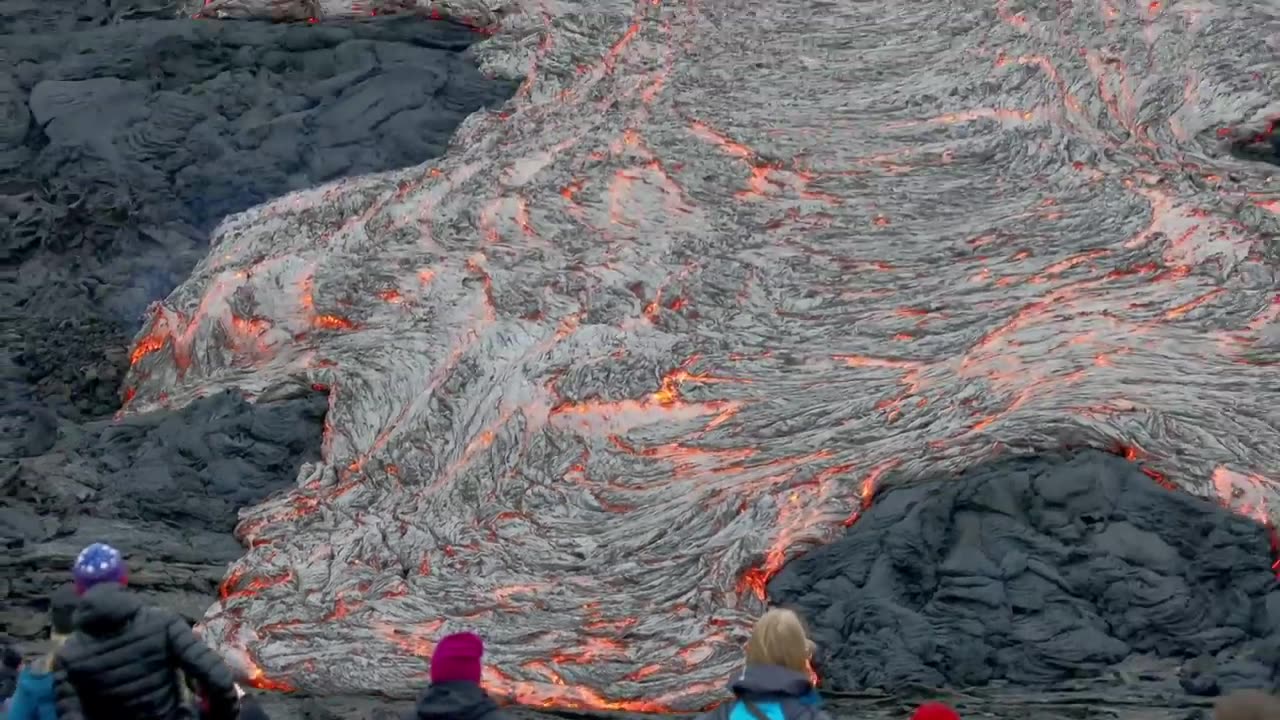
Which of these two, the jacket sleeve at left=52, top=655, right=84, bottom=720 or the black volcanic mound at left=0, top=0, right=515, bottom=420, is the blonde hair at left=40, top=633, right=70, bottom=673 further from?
the black volcanic mound at left=0, top=0, right=515, bottom=420

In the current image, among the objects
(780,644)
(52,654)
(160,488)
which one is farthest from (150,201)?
(780,644)

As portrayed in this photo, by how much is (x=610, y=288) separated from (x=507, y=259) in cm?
93

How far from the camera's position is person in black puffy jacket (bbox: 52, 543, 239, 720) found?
18.7ft

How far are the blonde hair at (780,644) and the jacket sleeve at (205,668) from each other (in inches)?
78.1

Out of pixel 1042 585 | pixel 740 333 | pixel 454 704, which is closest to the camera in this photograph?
pixel 454 704

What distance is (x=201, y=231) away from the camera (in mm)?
13234

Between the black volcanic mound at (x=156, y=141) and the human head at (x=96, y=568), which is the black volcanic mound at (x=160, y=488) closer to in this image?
the black volcanic mound at (x=156, y=141)

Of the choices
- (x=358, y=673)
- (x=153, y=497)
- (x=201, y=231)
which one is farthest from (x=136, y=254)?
(x=358, y=673)

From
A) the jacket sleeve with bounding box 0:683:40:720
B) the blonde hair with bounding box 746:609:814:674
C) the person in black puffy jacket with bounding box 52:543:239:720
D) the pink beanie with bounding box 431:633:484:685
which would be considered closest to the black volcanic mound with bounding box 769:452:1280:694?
the blonde hair with bounding box 746:609:814:674

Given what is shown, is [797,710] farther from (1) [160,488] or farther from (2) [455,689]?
(1) [160,488]

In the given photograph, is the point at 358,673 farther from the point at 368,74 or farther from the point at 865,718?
the point at 368,74

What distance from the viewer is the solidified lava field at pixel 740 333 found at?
865cm

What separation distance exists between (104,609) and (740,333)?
5.63 meters

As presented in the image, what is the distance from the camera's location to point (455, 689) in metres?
5.32
